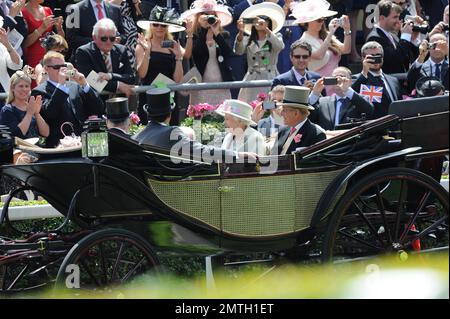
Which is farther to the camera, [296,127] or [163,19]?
[163,19]

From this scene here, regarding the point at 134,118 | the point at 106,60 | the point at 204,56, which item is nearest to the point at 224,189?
the point at 134,118

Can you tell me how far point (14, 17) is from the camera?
9.87m

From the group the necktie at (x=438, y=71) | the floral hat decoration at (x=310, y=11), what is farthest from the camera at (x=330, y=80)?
the floral hat decoration at (x=310, y=11)

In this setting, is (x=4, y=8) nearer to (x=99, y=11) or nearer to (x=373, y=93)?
(x=99, y=11)

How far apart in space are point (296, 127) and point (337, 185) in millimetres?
863

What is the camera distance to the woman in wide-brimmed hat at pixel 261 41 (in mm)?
10281

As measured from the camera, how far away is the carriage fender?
21.2 feet

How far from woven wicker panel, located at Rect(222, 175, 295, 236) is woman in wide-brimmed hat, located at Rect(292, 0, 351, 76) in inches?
149

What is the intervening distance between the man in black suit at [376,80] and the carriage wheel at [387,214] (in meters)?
2.46

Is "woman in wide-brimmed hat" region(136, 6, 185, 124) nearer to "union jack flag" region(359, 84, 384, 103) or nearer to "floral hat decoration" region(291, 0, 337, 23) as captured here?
"floral hat decoration" region(291, 0, 337, 23)

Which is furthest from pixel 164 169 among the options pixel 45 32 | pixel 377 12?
pixel 377 12

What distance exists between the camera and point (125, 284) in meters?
6.11

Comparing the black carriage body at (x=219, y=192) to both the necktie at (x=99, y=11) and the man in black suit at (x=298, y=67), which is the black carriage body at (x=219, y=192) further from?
the necktie at (x=99, y=11)
